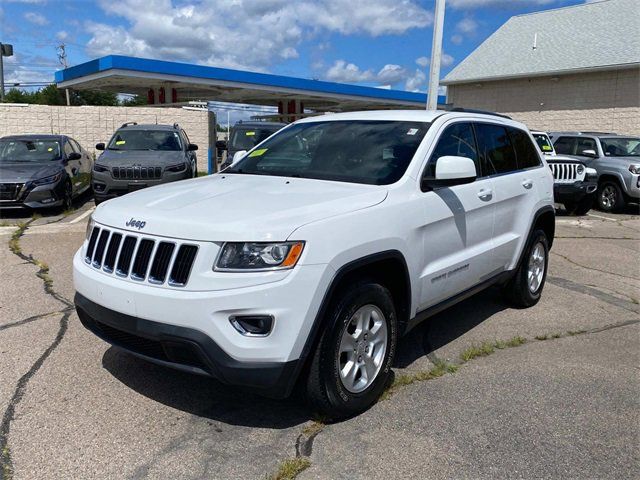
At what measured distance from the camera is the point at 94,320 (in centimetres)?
345

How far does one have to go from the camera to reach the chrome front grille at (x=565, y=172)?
39.5 ft

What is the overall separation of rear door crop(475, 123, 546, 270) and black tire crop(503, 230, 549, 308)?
0.84 feet

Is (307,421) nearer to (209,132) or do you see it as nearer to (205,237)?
(205,237)

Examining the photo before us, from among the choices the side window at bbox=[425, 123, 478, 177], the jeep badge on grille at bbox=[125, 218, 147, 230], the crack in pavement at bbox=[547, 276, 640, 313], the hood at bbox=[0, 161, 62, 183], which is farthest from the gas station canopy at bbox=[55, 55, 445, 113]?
the jeep badge on grille at bbox=[125, 218, 147, 230]

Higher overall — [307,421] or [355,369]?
[355,369]

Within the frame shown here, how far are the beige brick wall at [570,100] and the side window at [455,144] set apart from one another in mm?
21186

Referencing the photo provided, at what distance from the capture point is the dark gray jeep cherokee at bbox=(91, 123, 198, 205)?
10.7 m

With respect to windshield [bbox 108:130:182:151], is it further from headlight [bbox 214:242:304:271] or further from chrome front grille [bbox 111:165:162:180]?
headlight [bbox 214:242:304:271]

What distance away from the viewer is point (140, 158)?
11.1 metres

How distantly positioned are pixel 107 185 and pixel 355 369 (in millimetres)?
8592

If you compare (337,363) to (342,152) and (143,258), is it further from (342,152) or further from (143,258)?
(342,152)

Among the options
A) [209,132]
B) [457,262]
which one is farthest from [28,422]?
[209,132]

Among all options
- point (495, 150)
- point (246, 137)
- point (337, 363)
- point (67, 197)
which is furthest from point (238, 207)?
point (246, 137)

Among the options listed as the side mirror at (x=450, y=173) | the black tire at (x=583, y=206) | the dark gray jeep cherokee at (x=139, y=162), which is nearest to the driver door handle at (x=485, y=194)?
the side mirror at (x=450, y=173)
